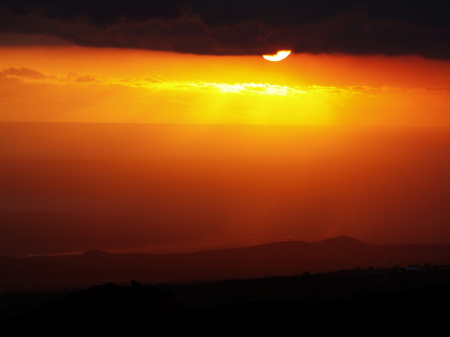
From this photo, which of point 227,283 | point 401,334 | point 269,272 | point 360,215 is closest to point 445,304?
point 401,334

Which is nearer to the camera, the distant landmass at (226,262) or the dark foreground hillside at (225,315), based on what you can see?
the dark foreground hillside at (225,315)

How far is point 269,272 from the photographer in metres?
39.1

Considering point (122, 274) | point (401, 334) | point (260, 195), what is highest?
point (260, 195)

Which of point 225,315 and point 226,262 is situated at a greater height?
point 226,262

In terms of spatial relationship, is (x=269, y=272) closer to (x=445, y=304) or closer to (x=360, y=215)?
(x=445, y=304)

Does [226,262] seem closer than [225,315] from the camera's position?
No

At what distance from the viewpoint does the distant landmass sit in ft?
127

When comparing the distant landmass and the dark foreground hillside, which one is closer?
the dark foreground hillside

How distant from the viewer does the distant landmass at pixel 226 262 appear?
38.7 meters

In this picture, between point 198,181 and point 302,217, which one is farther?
point 198,181

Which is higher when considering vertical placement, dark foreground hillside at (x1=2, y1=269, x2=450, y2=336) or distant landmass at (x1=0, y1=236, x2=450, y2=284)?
distant landmass at (x1=0, y1=236, x2=450, y2=284)

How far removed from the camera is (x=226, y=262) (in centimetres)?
4641

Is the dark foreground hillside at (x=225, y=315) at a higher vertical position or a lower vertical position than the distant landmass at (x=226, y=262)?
lower

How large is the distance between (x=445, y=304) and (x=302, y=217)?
7544 cm
